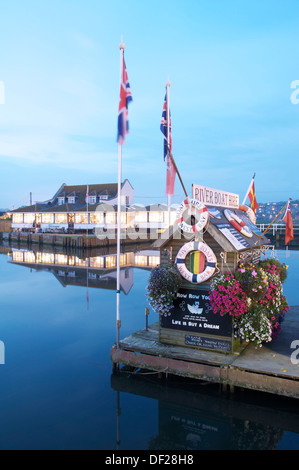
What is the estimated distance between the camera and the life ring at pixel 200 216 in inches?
376

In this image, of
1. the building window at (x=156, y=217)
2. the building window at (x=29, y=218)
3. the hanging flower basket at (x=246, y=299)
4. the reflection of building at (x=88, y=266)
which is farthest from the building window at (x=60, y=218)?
the hanging flower basket at (x=246, y=299)

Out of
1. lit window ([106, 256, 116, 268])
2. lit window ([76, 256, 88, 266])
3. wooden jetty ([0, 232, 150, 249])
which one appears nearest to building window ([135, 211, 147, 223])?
wooden jetty ([0, 232, 150, 249])

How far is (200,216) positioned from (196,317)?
2859 mm

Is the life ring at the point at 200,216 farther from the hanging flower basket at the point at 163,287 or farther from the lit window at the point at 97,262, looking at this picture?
the lit window at the point at 97,262

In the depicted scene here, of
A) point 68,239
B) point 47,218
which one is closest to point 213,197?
point 68,239

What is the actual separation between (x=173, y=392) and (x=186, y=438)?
1627 millimetres

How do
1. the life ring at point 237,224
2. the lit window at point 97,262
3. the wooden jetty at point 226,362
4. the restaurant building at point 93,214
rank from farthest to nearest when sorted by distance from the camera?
the restaurant building at point 93,214, the lit window at point 97,262, the life ring at point 237,224, the wooden jetty at point 226,362

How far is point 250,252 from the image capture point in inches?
436

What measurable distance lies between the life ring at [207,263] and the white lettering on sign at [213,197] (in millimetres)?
1355

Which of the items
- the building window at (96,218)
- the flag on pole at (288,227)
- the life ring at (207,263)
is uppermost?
the building window at (96,218)

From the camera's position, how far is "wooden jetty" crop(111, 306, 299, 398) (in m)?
8.52

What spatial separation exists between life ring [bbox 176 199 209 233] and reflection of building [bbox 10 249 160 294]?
14.5 metres
